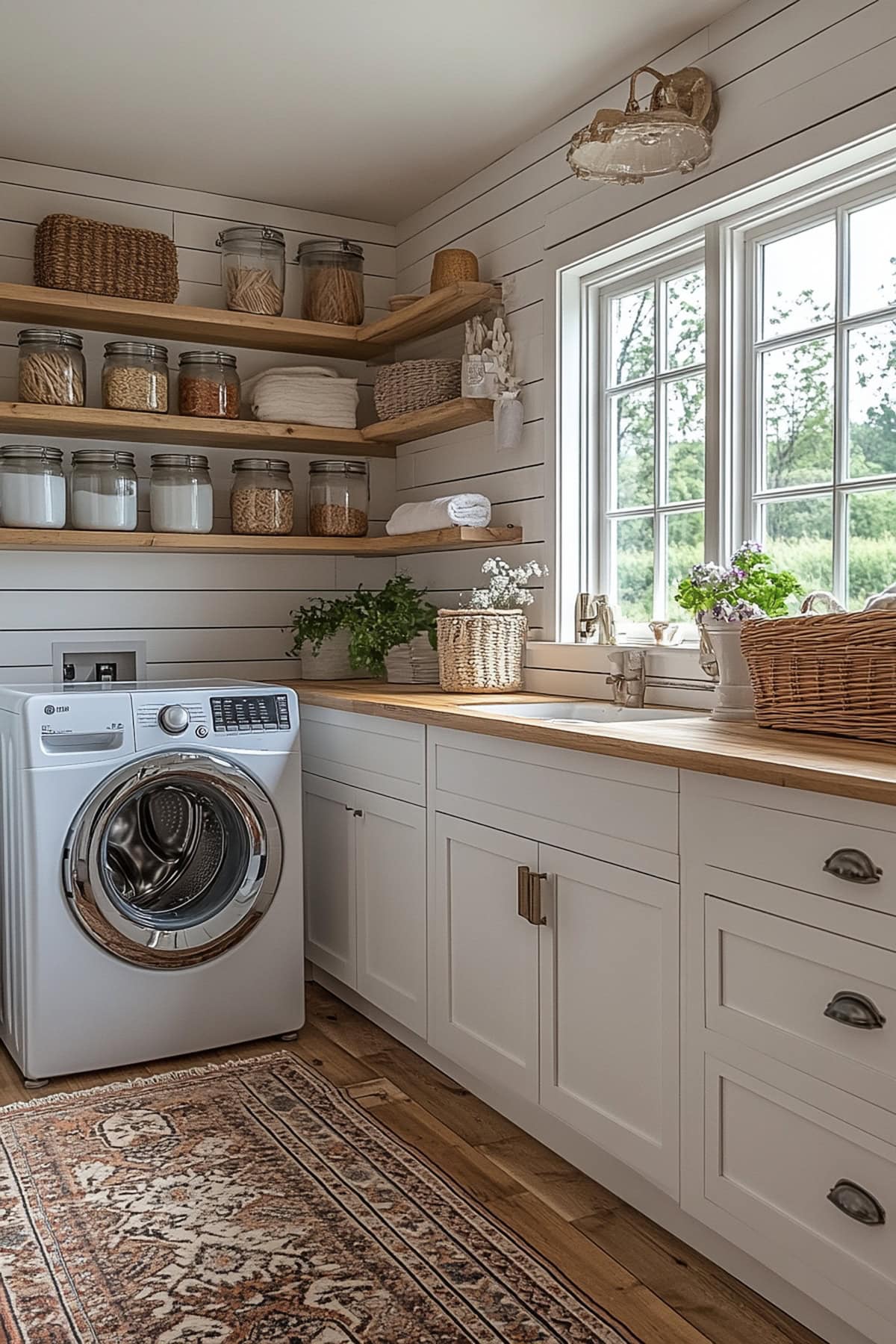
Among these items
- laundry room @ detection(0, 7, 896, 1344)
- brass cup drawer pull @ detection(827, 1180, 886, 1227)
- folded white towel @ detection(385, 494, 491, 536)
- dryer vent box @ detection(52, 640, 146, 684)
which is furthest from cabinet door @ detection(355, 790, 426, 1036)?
brass cup drawer pull @ detection(827, 1180, 886, 1227)

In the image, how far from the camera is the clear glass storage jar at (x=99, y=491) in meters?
3.37

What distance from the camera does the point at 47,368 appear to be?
10.9ft

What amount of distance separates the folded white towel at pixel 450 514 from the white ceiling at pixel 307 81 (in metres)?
1.01

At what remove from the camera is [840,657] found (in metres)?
1.99

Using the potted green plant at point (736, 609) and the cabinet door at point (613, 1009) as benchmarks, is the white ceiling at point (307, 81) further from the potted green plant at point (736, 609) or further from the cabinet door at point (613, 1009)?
the cabinet door at point (613, 1009)

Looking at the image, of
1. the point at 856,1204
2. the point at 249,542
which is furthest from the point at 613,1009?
the point at 249,542

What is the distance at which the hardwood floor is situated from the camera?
182 centimetres

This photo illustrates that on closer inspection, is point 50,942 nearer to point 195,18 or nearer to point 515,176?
point 195,18

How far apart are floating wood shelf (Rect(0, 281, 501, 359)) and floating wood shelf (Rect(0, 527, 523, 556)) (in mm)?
627

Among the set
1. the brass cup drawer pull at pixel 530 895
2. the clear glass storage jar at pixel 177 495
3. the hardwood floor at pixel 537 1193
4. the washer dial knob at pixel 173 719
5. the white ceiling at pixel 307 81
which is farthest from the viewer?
the clear glass storage jar at pixel 177 495

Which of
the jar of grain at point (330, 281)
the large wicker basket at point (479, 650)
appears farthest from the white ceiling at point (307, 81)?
the large wicker basket at point (479, 650)

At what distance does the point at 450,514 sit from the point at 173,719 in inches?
40.0

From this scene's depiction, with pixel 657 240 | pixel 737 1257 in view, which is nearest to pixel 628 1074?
pixel 737 1257

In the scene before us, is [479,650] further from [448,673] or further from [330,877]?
[330,877]
